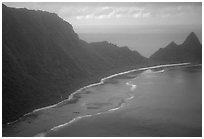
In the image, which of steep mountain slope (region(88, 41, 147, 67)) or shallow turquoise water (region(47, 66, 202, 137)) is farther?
steep mountain slope (region(88, 41, 147, 67))

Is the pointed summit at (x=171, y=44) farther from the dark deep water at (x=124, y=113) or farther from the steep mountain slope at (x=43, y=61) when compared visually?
the dark deep water at (x=124, y=113)

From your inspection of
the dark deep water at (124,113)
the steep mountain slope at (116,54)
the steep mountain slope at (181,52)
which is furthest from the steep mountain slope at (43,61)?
the steep mountain slope at (181,52)

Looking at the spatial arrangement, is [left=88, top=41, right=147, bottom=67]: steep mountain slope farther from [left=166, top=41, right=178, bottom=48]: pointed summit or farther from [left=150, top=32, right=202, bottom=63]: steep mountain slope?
[left=166, top=41, right=178, bottom=48]: pointed summit

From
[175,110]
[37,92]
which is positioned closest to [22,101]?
[37,92]

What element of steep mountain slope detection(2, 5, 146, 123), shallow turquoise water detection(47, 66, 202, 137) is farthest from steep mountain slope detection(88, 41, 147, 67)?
shallow turquoise water detection(47, 66, 202, 137)

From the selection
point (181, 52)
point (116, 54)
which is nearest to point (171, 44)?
point (181, 52)

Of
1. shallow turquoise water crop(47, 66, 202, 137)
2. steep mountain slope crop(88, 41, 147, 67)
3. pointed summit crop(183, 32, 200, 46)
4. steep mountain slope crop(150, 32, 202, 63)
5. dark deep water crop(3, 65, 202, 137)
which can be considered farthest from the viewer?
pointed summit crop(183, 32, 200, 46)
